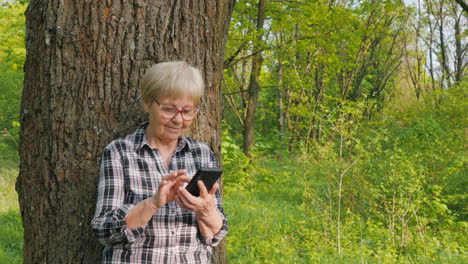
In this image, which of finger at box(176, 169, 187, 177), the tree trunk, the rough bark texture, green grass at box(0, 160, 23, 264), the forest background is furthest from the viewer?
the tree trunk

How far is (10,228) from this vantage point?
5402 millimetres

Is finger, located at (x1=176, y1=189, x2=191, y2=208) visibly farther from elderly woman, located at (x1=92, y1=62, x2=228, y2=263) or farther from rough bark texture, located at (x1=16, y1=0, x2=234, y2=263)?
rough bark texture, located at (x1=16, y1=0, x2=234, y2=263)

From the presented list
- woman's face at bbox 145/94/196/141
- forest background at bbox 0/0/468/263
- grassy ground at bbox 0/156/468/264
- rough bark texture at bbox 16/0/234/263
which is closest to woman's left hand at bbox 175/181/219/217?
woman's face at bbox 145/94/196/141

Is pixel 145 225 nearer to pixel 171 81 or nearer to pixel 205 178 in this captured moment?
pixel 205 178

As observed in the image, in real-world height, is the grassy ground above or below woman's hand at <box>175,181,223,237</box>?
below

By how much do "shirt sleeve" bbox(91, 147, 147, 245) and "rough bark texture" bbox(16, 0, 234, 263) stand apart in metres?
0.37

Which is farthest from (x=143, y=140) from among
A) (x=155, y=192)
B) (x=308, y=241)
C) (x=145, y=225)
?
(x=308, y=241)

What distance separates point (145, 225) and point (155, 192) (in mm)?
141

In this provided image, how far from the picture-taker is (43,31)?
93.0 inches

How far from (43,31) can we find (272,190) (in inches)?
314

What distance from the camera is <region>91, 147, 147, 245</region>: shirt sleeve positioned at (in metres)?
1.78

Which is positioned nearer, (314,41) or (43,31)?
(43,31)

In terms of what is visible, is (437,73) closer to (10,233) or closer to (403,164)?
(403,164)

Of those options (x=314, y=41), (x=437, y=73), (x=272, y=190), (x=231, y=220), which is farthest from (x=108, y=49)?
(x=437, y=73)
